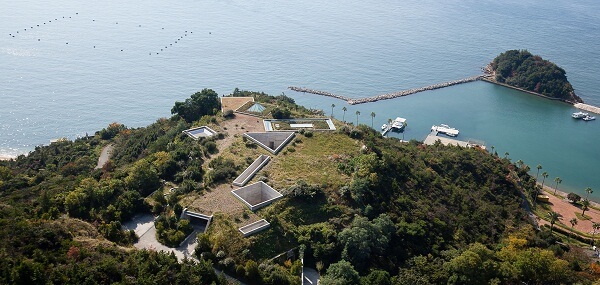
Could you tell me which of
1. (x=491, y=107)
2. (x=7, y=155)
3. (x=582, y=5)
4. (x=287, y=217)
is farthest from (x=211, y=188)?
(x=582, y=5)

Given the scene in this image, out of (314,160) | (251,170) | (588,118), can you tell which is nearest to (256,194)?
(251,170)

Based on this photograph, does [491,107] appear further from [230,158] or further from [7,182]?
[7,182]

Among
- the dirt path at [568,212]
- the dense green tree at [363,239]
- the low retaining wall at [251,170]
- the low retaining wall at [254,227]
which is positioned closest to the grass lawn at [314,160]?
the low retaining wall at [251,170]

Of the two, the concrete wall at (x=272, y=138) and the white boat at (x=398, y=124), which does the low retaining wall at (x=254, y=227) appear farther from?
the white boat at (x=398, y=124)

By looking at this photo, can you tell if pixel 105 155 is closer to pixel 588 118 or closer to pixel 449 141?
pixel 449 141

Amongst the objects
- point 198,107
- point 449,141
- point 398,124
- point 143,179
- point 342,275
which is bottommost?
point 342,275

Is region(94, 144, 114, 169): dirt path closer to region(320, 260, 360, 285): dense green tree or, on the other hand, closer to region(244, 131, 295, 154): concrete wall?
region(244, 131, 295, 154): concrete wall

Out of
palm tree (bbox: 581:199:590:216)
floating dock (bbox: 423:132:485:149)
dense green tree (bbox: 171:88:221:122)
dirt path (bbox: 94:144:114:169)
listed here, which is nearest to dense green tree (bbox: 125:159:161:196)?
dirt path (bbox: 94:144:114:169)
